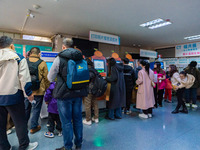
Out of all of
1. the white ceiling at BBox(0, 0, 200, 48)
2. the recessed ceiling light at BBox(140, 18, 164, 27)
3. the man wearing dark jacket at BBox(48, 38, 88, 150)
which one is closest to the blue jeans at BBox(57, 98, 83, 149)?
the man wearing dark jacket at BBox(48, 38, 88, 150)

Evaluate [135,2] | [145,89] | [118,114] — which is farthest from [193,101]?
[135,2]

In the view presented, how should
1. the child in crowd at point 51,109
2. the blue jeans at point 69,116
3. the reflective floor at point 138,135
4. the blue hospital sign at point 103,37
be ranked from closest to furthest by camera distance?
the blue jeans at point 69,116 → the reflective floor at point 138,135 → the child in crowd at point 51,109 → the blue hospital sign at point 103,37

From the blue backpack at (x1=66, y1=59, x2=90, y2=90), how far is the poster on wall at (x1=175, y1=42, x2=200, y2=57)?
23.4ft

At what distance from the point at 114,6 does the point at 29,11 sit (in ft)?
7.37

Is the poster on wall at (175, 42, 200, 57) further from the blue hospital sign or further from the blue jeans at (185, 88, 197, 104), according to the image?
the blue hospital sign

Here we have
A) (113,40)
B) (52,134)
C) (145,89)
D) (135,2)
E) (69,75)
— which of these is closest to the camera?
(69,75)

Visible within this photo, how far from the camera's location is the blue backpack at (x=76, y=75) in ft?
5.38

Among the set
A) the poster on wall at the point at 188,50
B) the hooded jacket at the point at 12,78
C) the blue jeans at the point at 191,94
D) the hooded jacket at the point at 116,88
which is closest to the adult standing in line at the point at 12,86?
the hooded jacket at the point at 12,78

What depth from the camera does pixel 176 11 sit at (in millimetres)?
3406

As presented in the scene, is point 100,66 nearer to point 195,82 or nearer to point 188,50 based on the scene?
point 195,82

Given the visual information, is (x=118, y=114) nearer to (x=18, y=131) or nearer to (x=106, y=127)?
(x=106, y=127)

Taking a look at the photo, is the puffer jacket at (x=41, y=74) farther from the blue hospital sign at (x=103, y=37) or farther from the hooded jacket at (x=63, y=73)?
the blue hospital sign at (x=103, y=37)

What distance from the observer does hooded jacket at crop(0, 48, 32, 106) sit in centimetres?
156

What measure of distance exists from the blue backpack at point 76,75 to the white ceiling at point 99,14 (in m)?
1.98
